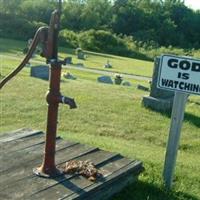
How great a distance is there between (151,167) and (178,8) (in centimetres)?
7609

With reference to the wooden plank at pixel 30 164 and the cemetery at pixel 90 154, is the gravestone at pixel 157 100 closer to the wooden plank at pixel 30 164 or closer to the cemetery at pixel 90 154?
the cemetery at pixel 90 154

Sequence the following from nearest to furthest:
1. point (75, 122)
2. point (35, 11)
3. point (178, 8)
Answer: point (75, 122), point (35, 11), point (178, 8)

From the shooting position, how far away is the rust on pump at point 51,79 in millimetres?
4125

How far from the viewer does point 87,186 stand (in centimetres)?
429

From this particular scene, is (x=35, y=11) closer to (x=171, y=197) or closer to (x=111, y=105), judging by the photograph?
(x=111, y=105)

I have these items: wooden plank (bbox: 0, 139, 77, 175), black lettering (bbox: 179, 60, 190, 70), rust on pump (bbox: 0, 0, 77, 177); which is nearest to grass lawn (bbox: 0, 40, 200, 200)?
rust on pump (bbox: 0, 0, 77, 177)

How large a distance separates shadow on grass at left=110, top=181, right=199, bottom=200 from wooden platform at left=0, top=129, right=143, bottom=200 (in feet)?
0.25

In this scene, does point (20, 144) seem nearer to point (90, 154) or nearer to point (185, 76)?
point (90, 154)

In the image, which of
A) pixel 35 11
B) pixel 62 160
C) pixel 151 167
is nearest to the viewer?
pixel 62 160

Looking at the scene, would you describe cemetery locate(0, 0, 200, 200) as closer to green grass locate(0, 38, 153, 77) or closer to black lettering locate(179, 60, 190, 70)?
black lettering locate(179, 60, 190, 70)

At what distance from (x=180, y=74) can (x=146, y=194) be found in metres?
1.18

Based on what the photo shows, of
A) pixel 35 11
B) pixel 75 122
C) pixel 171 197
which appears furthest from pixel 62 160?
pixel 35 11

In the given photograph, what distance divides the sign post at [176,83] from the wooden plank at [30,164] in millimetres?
786

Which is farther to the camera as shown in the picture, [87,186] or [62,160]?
[62,160]
